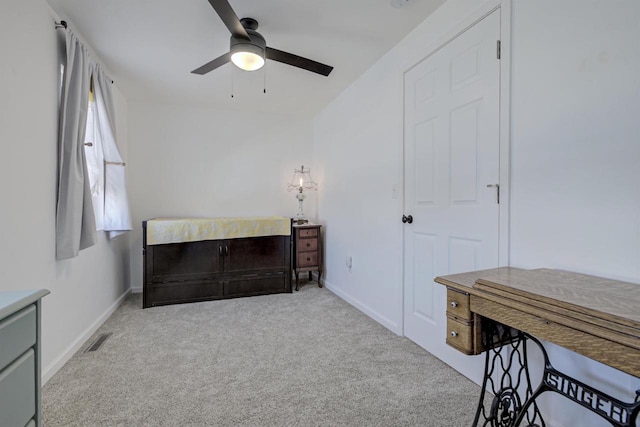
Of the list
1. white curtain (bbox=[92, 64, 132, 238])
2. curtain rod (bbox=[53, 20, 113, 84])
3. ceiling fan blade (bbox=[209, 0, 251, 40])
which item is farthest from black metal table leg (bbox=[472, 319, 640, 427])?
white curtain (bbox=[92, 64, 132, 238])

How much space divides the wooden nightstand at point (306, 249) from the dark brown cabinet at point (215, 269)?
0.55 feet

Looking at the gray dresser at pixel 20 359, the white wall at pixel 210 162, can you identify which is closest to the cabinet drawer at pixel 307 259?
the white wall at pixel 210 162

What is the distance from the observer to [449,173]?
191 cm

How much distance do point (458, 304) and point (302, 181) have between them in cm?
326

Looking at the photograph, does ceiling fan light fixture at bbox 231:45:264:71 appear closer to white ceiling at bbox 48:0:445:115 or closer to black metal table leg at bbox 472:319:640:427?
white ceiling at bbox 48:0:445:115

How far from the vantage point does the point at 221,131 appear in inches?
155

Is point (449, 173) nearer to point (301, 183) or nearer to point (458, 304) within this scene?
point (458, 304)

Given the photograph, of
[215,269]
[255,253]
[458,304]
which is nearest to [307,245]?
[255,253]

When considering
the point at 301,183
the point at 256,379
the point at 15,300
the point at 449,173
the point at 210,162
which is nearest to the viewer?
the point at 15,300

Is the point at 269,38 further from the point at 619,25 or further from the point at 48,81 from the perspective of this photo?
the point at 619,25

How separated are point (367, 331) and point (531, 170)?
1.73 m

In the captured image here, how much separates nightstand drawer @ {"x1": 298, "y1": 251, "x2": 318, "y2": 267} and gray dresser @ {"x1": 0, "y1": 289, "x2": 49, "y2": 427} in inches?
112

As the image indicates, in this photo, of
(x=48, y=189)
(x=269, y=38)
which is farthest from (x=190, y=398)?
(x=269, y=38)

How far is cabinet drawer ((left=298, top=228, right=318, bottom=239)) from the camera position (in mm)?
3701
